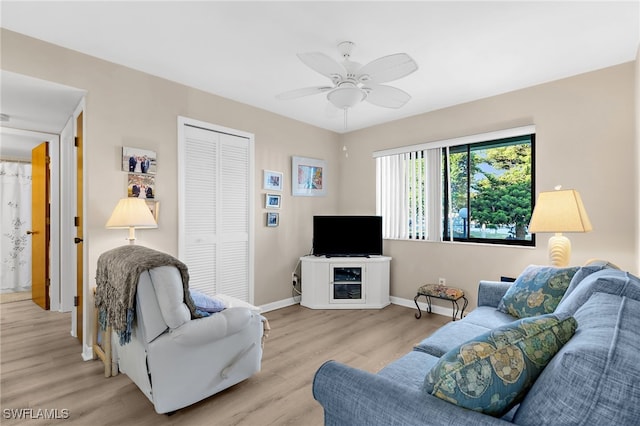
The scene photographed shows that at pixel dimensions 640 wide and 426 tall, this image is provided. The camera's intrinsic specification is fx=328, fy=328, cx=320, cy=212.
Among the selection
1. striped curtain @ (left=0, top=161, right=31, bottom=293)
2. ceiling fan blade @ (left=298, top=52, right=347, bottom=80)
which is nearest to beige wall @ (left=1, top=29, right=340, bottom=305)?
ceiling fan blade @ (left=298, top=52, right=347, bottom=80)

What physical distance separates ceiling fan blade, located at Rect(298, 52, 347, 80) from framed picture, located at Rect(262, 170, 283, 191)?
1.99 metres

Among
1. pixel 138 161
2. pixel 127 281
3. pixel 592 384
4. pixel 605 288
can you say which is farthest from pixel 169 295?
pixel 605 288

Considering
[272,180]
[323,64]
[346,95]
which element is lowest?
[272,180]

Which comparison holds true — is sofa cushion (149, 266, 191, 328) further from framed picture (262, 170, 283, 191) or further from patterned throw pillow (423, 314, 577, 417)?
framed picture (262, 170, 283, 191)

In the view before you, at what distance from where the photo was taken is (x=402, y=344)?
312 centimetres

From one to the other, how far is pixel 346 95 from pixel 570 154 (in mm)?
2327

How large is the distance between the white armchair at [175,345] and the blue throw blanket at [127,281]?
4cm

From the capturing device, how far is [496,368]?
36.6 inches

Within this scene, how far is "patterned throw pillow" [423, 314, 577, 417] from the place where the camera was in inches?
36.1

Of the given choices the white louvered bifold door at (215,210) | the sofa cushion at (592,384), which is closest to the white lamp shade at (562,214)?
the sofa cushion at (592,384)

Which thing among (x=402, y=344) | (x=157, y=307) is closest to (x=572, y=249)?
(x=402, y=344)

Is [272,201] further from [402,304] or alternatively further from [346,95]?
[402,304]

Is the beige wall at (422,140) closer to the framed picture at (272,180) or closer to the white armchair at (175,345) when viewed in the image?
the framed picture at (272,180)

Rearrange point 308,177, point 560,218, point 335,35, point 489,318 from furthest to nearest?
point 308,177 < point 560,218 < point 335,35 < point 489,318
